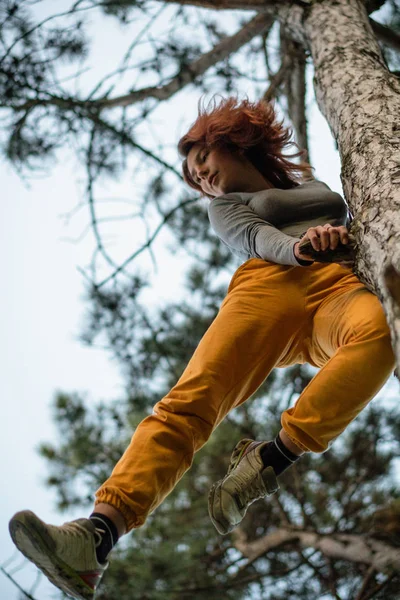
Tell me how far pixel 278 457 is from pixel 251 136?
1.01 metres

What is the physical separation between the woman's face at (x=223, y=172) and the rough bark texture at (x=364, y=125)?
28 centimetres

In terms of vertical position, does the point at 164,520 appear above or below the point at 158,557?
above

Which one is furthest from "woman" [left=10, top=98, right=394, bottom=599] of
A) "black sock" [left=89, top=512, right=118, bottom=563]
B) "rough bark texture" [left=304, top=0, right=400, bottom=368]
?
"rough bark texture" [left=304, top=0, right=400, bottom=368]

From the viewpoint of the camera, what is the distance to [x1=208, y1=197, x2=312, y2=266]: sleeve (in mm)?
1483

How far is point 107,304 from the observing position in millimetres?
3525

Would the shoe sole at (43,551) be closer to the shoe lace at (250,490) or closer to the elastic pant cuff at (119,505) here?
the elastic pant cuff at (119,505)

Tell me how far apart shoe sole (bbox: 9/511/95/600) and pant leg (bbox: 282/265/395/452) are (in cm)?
56

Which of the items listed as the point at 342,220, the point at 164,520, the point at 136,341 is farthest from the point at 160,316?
the point at 342,220

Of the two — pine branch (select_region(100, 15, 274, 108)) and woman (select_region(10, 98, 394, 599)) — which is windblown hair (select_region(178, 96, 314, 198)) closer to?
woman (select_region(10, 98, 394, 599))

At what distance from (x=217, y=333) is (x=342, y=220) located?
56 cm

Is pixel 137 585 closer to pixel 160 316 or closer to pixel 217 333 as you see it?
pixel 160 316

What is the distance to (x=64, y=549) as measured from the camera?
4.00 feet

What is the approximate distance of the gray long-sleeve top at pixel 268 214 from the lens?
1.64m

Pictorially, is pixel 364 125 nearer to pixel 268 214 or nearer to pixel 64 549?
pixel 268 214
